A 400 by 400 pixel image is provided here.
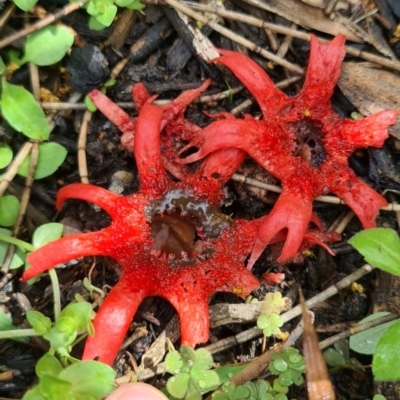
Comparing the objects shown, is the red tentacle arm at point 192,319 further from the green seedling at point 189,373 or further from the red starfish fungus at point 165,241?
the green seedling at point 189,373

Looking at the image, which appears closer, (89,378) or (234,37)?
(89,378)

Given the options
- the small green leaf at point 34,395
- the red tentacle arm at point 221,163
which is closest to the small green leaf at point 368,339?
the red tentacle arm at point 221,163

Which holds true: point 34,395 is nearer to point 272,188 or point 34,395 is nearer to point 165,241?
point 165,241

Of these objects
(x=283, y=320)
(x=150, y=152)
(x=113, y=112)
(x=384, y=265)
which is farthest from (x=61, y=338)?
(x=384, y=265)

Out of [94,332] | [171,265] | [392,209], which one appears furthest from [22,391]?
[392,209]

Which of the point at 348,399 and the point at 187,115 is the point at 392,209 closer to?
the point at 348,399

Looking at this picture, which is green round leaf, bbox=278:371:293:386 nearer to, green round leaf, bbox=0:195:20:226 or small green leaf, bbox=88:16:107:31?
green round leaf, bbox=0:195:20:226

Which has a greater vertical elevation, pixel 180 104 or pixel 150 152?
pixel 180 104
